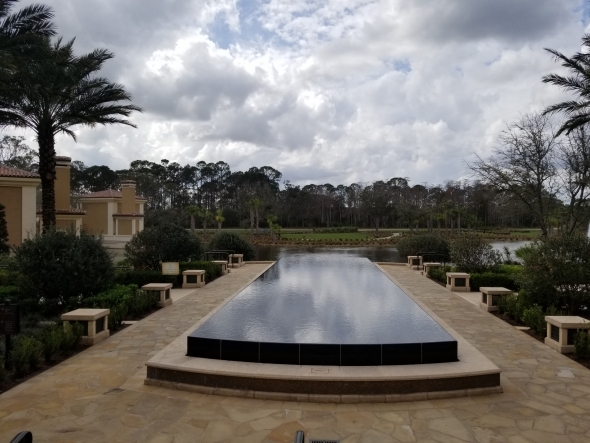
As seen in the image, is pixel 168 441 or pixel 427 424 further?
pixel 427 424

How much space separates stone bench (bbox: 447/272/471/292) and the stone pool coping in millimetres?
7999

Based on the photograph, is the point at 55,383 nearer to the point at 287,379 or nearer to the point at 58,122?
the point at 287,379

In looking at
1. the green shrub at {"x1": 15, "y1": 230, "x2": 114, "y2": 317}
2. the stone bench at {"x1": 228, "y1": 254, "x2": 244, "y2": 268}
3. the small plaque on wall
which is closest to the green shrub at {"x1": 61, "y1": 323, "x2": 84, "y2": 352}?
the green shrub at {"x1": 15, "y1": 230, "x2": 114, "y2": 317}

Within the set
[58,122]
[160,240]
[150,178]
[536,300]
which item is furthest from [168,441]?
[150,178]

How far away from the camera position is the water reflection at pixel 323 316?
631cm

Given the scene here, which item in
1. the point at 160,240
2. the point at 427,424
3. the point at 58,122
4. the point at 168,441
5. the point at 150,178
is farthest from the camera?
the point at 150,178

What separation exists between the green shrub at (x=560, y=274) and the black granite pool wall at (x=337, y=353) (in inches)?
171

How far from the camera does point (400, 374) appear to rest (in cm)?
538

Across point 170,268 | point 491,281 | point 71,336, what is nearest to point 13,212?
point 170,268

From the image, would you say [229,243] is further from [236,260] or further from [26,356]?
[26,356]

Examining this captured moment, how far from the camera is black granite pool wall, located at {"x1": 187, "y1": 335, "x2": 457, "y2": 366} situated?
576 centimetres

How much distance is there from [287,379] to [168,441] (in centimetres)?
153

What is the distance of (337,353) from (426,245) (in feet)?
51.8

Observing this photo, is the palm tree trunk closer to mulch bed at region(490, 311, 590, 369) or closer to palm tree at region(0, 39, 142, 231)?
palm tree at region(0, 39, 142, 231)
